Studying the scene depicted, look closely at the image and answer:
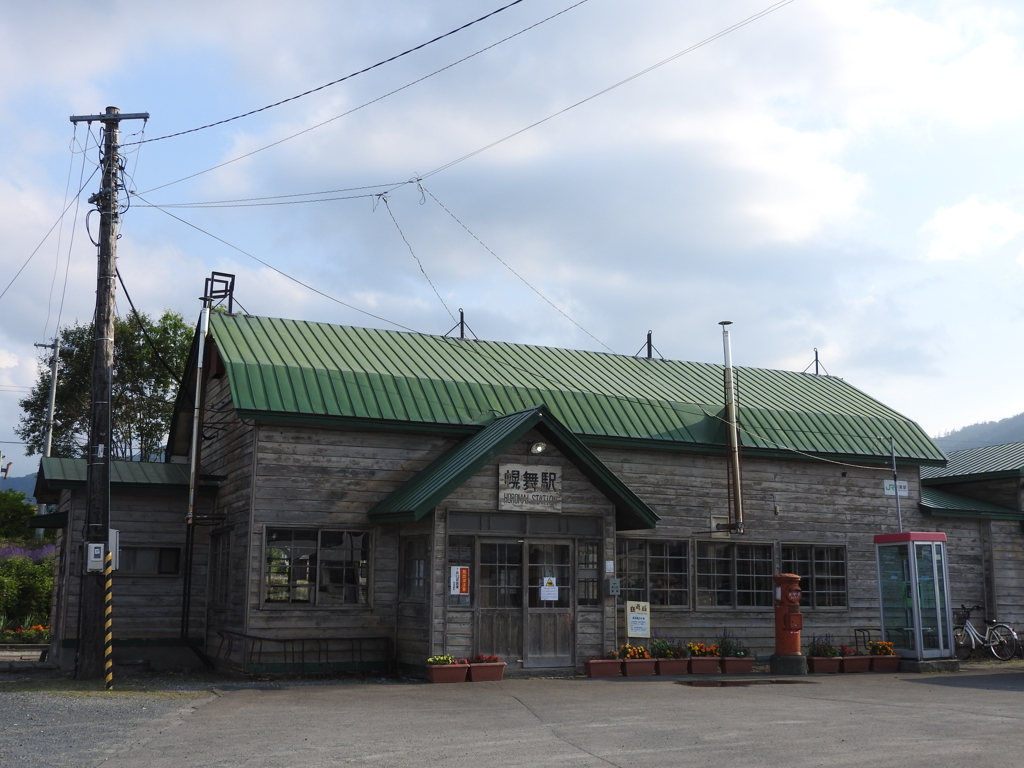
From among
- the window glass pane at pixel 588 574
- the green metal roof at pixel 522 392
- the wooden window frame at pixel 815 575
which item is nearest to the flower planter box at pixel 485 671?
the window glass pane at pixel 588 574

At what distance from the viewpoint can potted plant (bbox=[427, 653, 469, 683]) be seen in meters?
16.4

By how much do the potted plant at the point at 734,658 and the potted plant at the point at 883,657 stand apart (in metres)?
2.34

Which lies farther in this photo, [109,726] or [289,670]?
[289,670]

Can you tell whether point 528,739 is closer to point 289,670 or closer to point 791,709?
point 791,709

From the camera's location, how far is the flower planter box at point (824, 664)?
19.3m

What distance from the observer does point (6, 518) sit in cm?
4031

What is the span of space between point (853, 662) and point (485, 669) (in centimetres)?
760

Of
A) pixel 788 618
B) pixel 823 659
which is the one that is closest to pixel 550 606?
pixel 788 618

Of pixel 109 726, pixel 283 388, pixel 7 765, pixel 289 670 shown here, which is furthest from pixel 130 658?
pixel 7 765

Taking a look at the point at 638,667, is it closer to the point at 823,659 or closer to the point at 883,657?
the point at 823,659

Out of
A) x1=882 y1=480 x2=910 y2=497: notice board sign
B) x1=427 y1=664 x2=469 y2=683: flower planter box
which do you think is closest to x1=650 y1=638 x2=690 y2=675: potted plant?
x1=427 y1=664 x2=469 y2=683: flower planter box

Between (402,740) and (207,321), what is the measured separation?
12277mm

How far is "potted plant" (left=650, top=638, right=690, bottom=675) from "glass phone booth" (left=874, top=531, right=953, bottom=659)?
466cm

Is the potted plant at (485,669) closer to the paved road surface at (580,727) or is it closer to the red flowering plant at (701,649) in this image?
the paved road surface at (580,727)
